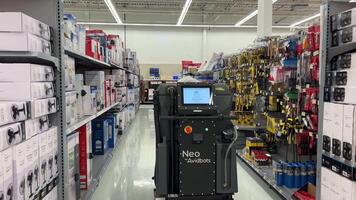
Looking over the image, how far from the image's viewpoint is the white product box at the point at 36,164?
1.78 m

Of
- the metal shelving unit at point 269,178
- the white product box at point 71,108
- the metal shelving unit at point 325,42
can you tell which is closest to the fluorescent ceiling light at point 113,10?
the metal shelving unit at point 269,178

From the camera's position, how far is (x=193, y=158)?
2.98 meters

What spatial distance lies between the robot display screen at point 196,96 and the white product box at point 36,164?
4.78ft

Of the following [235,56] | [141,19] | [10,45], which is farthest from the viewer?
[141,19]

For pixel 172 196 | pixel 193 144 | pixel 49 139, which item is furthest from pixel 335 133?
pixel 49 139

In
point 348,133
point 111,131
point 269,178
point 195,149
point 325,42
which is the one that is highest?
point 325,42

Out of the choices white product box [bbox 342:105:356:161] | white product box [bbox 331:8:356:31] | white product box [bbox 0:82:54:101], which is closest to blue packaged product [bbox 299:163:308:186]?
white product box [bbox 342:105:356:161]

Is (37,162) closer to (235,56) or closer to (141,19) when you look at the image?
(235,56)

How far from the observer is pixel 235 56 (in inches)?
277

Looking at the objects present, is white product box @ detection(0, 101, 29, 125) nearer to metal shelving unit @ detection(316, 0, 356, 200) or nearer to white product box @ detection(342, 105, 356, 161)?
white product box @ detection(342, 105, 356, 161)

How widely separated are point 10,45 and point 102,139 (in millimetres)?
3215

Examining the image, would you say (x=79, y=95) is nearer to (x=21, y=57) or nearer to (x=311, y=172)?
(x=21, y=57)

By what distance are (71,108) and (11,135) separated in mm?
1302

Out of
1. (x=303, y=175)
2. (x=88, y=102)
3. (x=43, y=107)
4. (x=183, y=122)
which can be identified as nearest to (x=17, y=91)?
(x=43, y=107)
